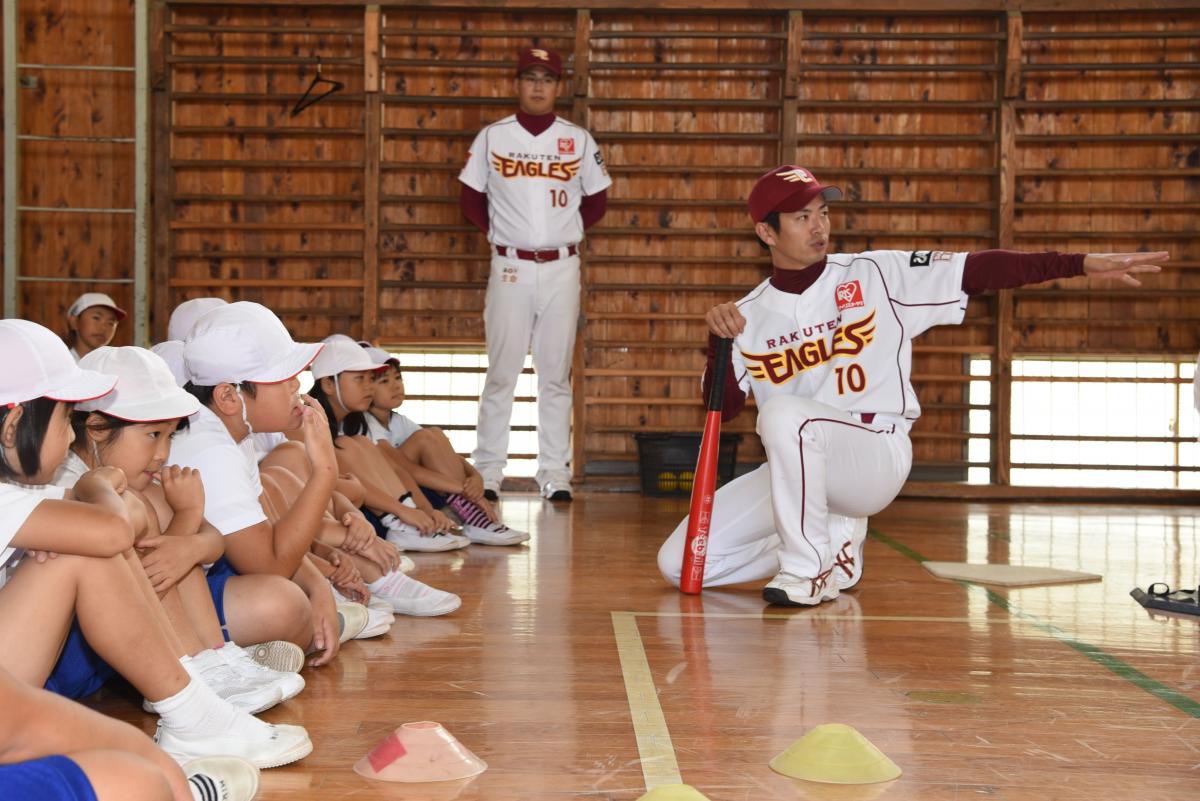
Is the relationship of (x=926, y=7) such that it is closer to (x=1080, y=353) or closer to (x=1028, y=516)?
(x=1080, y=353)

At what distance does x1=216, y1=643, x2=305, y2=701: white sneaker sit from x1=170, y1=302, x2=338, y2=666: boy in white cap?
13 centimetres

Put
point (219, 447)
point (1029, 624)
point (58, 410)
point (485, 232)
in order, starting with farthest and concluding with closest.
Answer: point (485, 232) < point (1029, 624) < point (219, 447) < point (58, 410)

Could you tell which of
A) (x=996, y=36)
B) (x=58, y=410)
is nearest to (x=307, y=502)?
(x=58, y=410)

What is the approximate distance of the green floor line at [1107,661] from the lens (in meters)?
2.33

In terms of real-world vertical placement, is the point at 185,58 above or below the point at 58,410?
above

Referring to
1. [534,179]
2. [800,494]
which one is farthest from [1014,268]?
[534,179]

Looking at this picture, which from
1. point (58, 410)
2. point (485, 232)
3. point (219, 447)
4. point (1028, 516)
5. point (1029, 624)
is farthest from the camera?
point (485, 232)

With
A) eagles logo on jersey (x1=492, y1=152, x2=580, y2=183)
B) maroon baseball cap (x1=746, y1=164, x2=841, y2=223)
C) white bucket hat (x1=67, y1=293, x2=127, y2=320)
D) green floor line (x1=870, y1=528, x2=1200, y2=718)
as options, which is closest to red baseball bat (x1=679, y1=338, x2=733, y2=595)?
maroon baseball cap (x1=746, y1=164, x2=841, y2=223)

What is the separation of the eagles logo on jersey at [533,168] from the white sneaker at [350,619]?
12.0 ft

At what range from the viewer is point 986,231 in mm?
6809

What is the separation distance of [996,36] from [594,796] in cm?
584

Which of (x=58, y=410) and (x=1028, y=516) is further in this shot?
(x=1028, y=516)

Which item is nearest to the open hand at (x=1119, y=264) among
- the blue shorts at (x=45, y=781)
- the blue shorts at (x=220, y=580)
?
the blue shorts at (x=220, y=580)

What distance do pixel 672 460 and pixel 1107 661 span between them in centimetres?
369
